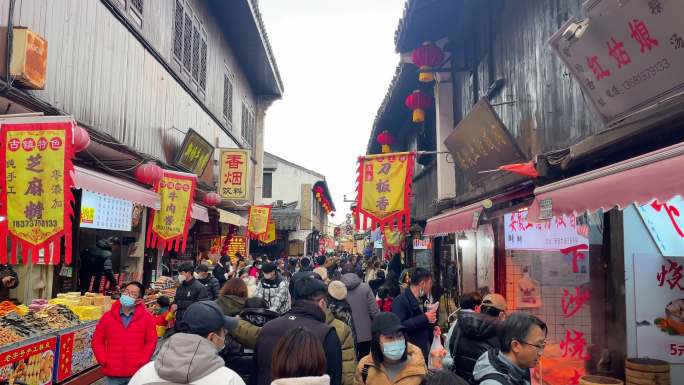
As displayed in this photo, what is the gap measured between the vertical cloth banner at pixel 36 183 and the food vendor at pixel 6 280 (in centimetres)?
244

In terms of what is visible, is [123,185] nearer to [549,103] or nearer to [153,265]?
[153,265]

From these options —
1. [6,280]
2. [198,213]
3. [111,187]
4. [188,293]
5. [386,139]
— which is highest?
[386,139]

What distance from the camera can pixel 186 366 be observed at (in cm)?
302

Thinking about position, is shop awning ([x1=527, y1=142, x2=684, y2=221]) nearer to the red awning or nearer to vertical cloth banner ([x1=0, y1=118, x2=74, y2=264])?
the red awning

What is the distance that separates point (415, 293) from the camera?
6.92 m

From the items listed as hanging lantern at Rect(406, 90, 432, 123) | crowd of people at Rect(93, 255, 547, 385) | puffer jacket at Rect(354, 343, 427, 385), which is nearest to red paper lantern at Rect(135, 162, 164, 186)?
crowd of people at Rect(93, 255, 547, 385)

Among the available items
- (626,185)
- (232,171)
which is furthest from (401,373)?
(232,171)

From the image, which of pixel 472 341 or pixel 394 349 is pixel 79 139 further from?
pixel 472 341

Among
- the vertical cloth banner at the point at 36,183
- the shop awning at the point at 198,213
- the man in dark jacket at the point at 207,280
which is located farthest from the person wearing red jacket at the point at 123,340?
the shop awning at the point at 198,213

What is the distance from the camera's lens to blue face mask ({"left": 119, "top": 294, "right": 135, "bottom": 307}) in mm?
6203

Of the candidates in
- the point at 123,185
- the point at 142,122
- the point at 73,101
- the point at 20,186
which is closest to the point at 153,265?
the point at 142,122

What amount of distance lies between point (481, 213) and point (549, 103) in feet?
6.87

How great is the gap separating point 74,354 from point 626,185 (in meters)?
8.12

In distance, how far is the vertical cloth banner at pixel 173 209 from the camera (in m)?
11.2
